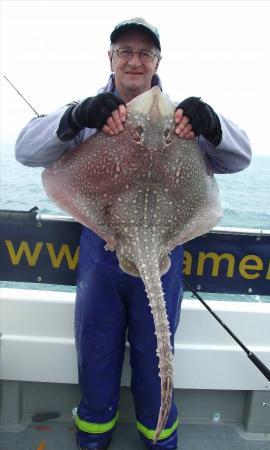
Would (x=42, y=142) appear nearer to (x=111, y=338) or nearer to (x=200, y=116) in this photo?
(x=200, y=116)

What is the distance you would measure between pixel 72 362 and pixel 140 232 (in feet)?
4.72

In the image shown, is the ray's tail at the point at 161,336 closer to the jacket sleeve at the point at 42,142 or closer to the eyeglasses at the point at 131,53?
the jacket sleeve at the point at 42,142

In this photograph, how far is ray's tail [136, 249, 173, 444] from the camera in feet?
4.77

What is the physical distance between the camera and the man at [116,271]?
1.75 meters

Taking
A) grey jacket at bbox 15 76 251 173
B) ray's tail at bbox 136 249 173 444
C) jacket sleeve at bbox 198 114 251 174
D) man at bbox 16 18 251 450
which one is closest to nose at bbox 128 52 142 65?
man at bbox 16 18 251 450

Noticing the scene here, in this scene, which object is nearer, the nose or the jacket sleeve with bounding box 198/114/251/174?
the jacket sleeve with bounding box 198/114/251/174

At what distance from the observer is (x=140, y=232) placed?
1.68m

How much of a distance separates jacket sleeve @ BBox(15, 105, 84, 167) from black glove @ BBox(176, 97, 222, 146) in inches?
22.8

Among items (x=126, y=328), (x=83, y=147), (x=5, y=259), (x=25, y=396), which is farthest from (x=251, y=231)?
(x=25, y=396)

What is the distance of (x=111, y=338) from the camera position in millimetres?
2338

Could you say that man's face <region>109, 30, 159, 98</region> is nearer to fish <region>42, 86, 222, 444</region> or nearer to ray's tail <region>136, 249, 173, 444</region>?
fish <region>42, 86, 222, 444</region>

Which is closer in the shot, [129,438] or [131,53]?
[131,53]

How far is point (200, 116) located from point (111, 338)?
1.35 m

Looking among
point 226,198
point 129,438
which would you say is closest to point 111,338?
point 129,438
